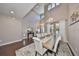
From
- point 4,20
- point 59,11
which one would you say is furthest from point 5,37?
point 59,11

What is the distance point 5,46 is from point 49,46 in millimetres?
1049

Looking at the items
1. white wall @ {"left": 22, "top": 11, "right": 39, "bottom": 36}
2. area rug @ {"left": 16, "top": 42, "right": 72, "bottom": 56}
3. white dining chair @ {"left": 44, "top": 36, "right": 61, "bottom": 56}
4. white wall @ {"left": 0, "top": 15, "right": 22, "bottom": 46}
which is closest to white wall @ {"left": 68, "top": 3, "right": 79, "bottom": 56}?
area rug @ {"left": 16, "top": 42, "right": 72, "bottom": 56}

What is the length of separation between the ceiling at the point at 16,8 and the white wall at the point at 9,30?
0.13 m

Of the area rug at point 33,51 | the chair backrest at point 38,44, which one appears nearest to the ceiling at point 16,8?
the chair backrest at point 38,44

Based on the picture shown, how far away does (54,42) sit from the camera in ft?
8.34

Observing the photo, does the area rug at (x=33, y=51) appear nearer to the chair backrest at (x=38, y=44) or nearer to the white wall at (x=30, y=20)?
the chair backrest at (x=38, y=44)

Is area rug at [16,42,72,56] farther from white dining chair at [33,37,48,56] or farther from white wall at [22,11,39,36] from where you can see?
white wall at [22,11,39,36]

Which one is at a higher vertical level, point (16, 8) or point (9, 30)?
point (16, 8)

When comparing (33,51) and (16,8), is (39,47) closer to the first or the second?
(33,51)

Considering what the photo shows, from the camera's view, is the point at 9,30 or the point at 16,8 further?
the point at 9,30

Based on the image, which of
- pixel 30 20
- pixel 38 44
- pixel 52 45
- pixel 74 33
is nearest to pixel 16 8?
pixel 30 20

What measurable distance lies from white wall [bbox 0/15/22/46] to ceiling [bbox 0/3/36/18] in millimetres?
126

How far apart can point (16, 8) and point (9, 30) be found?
1.86 feet

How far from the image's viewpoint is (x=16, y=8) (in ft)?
8.23
